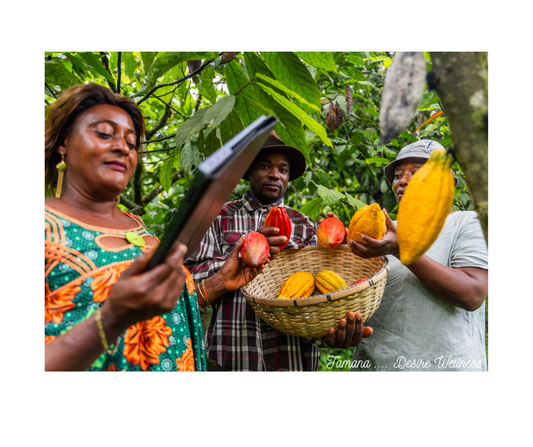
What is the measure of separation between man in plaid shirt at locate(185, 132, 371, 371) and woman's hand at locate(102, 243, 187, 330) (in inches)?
29.9

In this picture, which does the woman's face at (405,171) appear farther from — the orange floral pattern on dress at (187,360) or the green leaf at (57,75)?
the green leaf at (57,75)

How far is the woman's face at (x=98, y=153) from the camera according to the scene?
1.04 m

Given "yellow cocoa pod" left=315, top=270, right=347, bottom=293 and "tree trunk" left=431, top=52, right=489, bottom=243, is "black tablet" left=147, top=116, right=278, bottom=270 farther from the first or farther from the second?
"yellow cocoa pod" left=315, top=270, right=347, bottom=293

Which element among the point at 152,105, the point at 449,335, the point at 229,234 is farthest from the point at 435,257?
the point at 152,105

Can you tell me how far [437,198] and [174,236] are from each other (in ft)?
1.58

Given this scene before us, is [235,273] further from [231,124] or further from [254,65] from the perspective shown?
[254,65]

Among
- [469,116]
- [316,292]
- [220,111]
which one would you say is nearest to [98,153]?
[220,111]

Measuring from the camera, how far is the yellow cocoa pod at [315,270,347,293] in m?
1.64

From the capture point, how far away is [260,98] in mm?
1286

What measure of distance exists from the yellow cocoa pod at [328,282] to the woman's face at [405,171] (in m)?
0.46

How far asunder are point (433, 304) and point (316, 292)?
1.63 feet

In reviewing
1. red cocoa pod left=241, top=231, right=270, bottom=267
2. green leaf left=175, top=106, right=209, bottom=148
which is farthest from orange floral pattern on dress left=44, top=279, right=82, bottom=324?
red cocoa pod left=241, top=231, right=270, bottom=267

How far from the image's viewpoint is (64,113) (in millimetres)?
1067

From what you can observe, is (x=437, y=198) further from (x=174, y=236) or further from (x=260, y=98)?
(x=260, y=98)
